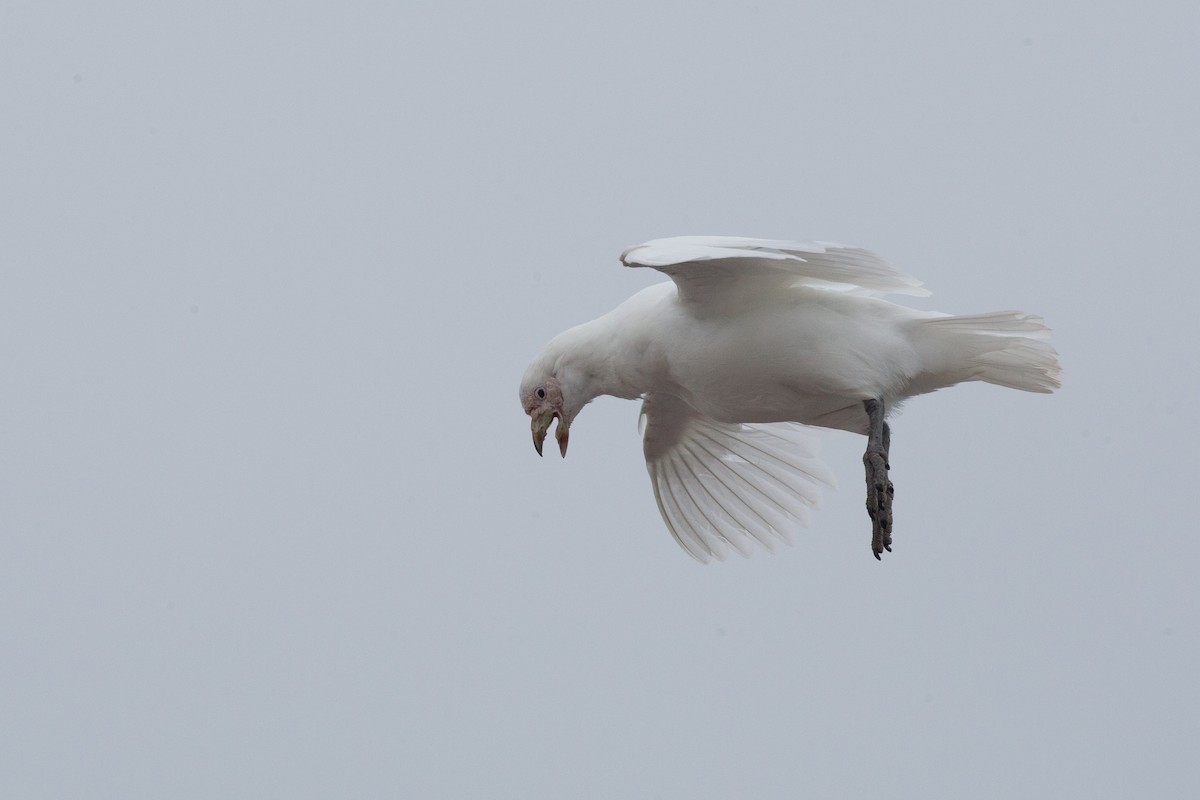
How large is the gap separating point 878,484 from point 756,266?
996mm

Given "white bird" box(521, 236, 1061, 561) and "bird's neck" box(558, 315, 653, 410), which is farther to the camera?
"bird's neck" box(558, 315, 653, 410)

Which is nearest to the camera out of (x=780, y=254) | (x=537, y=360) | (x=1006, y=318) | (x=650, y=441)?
(x=780, y=254)

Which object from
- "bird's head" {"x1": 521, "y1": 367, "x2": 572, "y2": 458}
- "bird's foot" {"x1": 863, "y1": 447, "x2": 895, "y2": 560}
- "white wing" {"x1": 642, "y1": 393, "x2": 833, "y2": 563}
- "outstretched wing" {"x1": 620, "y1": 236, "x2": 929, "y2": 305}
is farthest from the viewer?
"white wing" {"x1": 642, "y1": 393, "x2": 833, "y2": 563}

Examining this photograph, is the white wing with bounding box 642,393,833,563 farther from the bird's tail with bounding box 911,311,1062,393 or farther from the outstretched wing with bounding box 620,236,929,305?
the outstretched wing with bounding box 620,236,929,305

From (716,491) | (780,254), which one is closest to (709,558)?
(716,491)

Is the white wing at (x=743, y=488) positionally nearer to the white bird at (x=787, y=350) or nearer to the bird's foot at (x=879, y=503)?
Answer: the white bird at (x=787, y=350)

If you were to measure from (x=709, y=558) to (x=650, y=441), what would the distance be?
0.65 meters

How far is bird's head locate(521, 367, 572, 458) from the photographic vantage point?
27.9 feet

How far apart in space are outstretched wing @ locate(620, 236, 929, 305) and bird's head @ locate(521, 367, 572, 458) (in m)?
0.81

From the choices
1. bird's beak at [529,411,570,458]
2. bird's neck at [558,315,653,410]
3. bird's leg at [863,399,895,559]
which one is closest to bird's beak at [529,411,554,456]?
bird's beak at [529,411,570,458]

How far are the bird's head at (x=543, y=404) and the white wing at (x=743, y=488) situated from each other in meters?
1.02

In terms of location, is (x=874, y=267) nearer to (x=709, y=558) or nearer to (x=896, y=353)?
(x=896, y=353)

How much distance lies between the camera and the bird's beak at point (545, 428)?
336 inches

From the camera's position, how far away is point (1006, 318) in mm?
7824
